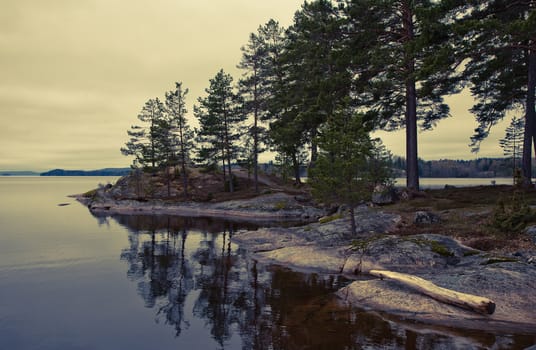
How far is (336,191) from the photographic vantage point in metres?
19.2

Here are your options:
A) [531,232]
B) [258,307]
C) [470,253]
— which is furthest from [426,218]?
[258,307]

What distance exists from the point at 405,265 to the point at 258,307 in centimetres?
659

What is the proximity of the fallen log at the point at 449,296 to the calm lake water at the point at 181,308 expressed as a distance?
2.88 ft

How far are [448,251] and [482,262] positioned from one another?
1.67 metres

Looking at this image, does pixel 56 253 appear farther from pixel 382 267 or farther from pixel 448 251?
pixel 448 251

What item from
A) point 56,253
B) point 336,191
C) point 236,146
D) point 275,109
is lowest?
point 56,253

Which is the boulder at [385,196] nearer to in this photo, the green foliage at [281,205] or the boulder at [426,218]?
the boulder at [426,218]

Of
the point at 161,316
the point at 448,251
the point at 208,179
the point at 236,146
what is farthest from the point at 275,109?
the point at 161,316

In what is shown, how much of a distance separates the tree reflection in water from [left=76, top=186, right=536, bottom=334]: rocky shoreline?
84 cm

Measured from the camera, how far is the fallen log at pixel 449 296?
9.73 meters

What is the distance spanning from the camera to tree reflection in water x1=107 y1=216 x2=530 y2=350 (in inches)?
354

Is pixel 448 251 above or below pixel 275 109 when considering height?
below

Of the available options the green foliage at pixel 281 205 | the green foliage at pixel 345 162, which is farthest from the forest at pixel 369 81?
the green foliage at pixel 281 205

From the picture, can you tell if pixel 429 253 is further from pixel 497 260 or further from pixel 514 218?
pixel 514 218
